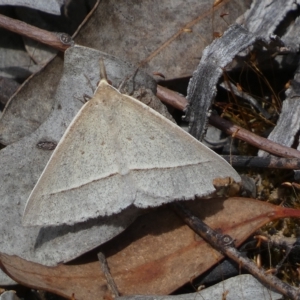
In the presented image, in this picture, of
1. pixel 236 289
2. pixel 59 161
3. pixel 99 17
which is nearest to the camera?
pixel 236 289

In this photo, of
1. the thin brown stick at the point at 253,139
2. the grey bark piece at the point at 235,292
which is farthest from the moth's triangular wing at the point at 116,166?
the grey bark piece at the point at 235,292

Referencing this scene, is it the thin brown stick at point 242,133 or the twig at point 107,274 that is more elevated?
the thin brown stick at point 242,133

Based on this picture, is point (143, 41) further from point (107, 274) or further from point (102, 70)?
point (107, 274)

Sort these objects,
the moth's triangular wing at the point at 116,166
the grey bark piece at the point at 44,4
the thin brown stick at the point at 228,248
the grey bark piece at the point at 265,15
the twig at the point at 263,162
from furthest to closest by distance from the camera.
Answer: the grey bark piece at the point at 44,4, the grey bark piece at the point at 265,15, the twig at the point at 263,162, the moth's triangular wing at the point at 116,166, the thin brown stick at the point at 228,248

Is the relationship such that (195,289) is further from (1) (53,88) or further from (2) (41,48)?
(2) (41,48)

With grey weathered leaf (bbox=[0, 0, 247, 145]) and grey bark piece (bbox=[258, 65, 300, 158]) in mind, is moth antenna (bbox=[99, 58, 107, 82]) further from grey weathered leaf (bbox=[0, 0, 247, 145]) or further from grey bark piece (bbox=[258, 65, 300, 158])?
grey bark piece (bbox=[258, 65, 300, 158])

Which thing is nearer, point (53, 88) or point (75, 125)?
point (75, 125)

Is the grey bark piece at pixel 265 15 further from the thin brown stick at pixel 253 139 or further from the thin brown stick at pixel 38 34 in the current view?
the thin brown stick at pixel 38 34

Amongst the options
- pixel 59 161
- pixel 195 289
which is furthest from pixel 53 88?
pixel 195 289
